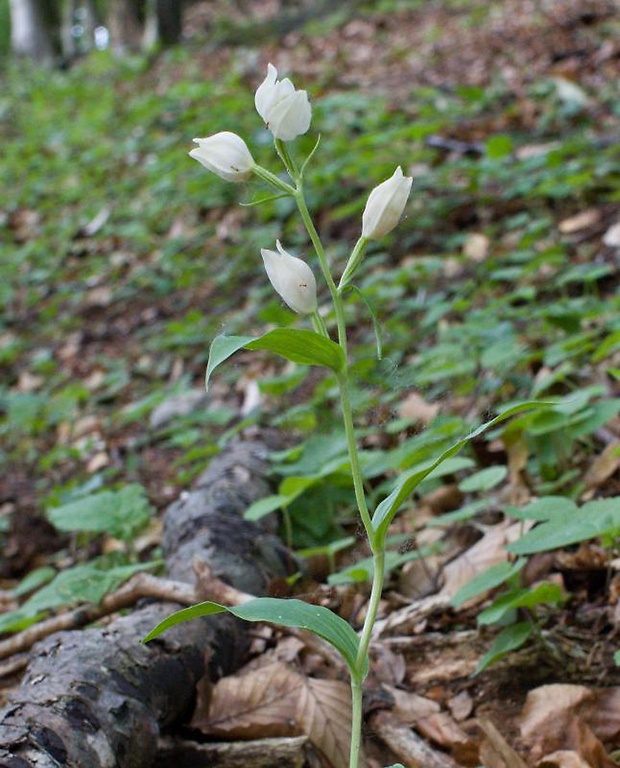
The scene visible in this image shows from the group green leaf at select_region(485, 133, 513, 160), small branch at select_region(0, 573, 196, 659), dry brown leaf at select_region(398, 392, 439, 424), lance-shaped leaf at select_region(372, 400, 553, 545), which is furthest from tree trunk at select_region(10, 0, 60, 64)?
lance-shaped leaf at select_region(372, 400, 553, 545)

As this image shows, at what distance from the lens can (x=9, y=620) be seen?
1879mm

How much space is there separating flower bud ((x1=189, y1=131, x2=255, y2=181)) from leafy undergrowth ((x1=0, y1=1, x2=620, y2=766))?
0.77 feet

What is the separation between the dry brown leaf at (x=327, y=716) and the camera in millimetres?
1443

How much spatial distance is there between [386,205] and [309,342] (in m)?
0.26

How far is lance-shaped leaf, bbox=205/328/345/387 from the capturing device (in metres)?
1.03

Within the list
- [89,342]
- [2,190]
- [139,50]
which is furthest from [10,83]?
[89,342]

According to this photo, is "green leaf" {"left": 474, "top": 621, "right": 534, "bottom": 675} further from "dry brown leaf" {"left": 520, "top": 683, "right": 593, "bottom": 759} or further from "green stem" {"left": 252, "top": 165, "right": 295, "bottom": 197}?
"green stem" {"left": 252, "top": 165, "right": 295, "bottom": 197}

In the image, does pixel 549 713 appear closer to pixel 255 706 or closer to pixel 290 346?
pixel 255 706

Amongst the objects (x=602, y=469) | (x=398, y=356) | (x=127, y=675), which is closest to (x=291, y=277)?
(x=127, y=675)

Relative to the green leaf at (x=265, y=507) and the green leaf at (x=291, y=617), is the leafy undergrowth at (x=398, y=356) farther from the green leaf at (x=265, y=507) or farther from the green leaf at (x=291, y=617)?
the green leaf at (x=291, y=617)

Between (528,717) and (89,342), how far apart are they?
436cm

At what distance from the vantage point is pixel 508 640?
148 centimetres

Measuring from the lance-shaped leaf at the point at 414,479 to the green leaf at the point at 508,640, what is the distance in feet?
1.47

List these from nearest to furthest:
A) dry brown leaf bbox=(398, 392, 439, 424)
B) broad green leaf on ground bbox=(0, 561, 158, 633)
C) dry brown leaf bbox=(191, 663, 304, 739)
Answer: dry brown leaf bbox=(191, 663, 304, 739) < broad green leaf on ground bbox=(0, 561, 158, 633) < dry brown leaf bbox=(398, 392, 439, 424)
